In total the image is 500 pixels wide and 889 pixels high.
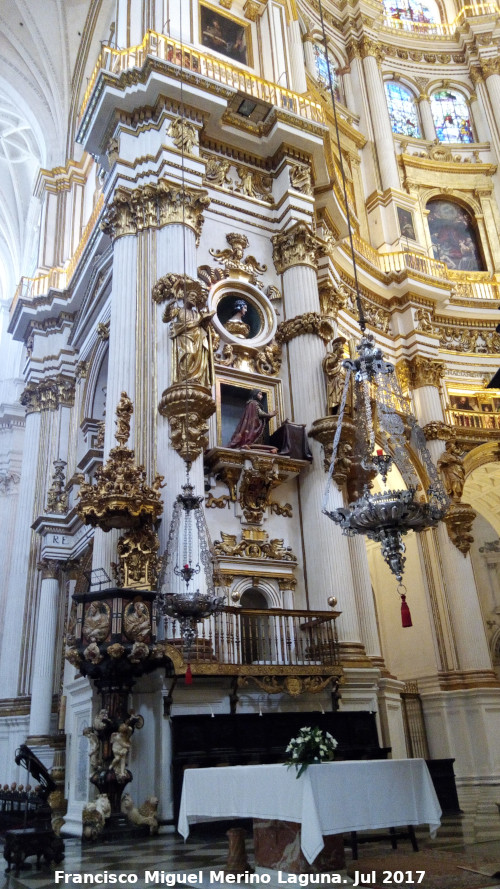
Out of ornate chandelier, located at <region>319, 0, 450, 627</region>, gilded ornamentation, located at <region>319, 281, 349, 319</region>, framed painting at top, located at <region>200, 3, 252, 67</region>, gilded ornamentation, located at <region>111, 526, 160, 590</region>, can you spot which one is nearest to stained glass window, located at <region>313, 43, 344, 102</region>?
framed painting at top, located at <region>200, 3, 252, 67</region>

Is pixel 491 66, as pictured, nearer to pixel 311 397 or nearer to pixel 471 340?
pixel 471 340

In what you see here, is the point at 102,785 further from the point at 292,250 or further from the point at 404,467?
the point at 292,250

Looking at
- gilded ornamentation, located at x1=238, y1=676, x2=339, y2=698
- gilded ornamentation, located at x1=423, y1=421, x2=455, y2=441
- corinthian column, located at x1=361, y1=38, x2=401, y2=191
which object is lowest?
gilded ornamentation, located at x1=238, y1=676, x2=339, y2=698

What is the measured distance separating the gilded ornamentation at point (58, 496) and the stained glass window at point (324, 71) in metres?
13.8

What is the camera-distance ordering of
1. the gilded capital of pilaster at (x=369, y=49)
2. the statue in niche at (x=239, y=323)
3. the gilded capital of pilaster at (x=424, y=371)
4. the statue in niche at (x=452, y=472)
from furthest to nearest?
the gilded capital of pilaster at (x=369, y=49) → the gilded capital of pilaster at (x=424, y=371) → the statue in niche at (x=452, y=472) → the statue in niche at (x=239, y=323)

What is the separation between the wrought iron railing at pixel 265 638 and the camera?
32.2 ft

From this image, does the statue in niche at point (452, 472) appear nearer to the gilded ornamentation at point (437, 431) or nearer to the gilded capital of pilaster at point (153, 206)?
the gilded ornamentation at point (437, 431)

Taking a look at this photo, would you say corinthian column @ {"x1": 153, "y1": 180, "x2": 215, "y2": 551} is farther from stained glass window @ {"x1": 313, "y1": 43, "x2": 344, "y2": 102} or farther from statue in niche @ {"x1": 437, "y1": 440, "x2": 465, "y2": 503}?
stained glass window @ {"x1": 313, "y1": 43, "x2": 344, "y2": 102}

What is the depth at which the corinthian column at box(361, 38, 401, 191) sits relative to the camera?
21375 millimetres

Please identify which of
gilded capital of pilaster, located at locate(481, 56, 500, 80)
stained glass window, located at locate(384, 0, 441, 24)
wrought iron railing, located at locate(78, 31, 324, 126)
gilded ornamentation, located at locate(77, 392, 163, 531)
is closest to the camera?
gilded ornamentation, located at locate(77, 392, 163, 531)

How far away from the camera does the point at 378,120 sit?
868 inches

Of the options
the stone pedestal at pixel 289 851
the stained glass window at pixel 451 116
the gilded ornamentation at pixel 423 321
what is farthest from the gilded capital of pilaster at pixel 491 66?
the stone pedestal at pixel 289 851

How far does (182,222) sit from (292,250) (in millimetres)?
2479

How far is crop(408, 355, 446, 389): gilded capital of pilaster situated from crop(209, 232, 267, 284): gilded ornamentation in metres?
6.12
